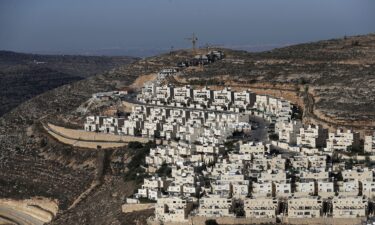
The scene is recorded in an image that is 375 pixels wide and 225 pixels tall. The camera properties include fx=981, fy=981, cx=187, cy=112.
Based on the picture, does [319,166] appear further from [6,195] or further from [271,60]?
[271,60]

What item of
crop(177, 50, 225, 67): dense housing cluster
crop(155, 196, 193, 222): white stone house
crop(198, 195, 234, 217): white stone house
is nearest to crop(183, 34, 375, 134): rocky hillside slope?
crop(177, 50, 225, 67): dense housing cluster

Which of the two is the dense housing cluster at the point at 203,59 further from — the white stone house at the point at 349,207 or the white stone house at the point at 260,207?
the white stone house at the point at 349,207

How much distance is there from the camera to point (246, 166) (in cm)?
4025

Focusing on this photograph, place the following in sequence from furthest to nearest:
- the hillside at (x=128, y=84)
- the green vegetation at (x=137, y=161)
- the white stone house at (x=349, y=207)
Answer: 1. the hillside at (x=128, y=84)
2. the green vegetation at (x=137, y=161)
3. the white stone house at (x=349, y=207)

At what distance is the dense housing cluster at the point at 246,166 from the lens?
117 ft

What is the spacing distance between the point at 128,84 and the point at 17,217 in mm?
23913

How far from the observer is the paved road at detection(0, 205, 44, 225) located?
161 feet

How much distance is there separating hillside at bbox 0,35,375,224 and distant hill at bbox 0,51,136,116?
20.6 m

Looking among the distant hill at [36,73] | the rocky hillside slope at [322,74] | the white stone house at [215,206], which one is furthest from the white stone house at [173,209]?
the distant hill at [36,73]

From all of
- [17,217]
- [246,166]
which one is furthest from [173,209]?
[17,217]

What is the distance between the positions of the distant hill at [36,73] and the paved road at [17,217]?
39824 millimetres

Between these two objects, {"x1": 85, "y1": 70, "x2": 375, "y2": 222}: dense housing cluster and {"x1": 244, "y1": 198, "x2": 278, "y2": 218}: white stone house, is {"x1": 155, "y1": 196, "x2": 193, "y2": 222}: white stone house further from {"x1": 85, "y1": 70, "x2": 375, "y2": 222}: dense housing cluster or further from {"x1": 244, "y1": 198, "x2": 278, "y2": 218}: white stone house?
{"x1": 244, "y1": 198, "x2": 278, "y2": 218}: white stone house

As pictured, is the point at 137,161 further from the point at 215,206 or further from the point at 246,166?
the point at 215,206

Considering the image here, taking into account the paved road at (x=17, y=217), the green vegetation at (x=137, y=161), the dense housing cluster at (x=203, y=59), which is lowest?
the paved road at (x=17, y=217)
